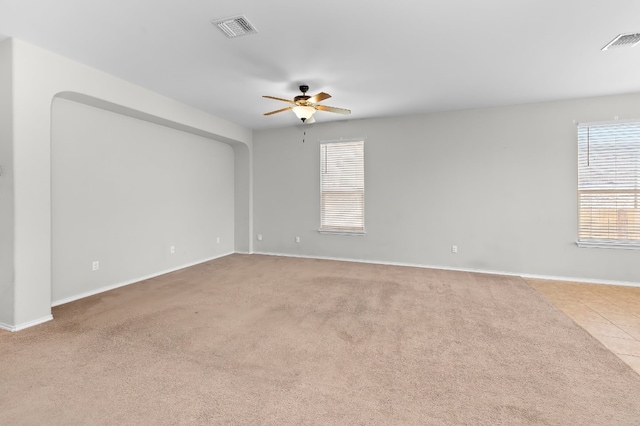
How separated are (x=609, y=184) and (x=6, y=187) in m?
7.38

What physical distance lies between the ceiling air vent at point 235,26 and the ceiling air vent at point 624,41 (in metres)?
3.40

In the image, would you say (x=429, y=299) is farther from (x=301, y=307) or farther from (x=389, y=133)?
(x=389, y=133)

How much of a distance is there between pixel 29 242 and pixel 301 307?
2.77 meters

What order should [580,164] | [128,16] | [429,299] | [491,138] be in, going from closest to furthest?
[128,16]
[429,299]
[580,164]
[491,138]

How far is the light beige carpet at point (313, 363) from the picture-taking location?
5.52 feet

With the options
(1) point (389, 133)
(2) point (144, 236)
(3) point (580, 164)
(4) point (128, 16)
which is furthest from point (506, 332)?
(2) point (144, 236)

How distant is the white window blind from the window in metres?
3.43

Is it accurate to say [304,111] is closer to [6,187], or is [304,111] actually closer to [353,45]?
[353,45]

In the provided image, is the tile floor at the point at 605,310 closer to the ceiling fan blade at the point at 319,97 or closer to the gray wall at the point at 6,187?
the ceiling fan blade at the point at 319,97

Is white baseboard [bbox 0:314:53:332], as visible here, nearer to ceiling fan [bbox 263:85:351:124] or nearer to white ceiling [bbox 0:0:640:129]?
white ceiling [bbox 0:0:640:129]

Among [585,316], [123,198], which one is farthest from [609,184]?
[123,198]

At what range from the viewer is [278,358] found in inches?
89.3

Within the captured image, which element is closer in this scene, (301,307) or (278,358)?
(278,358)

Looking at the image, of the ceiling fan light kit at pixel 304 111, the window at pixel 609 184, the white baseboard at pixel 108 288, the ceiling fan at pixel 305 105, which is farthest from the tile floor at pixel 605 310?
the white baseboard at pixel 108 288
